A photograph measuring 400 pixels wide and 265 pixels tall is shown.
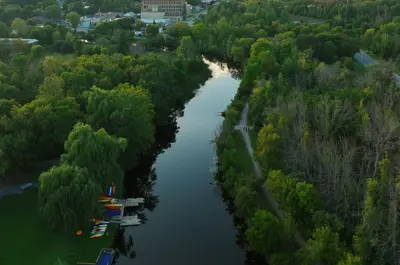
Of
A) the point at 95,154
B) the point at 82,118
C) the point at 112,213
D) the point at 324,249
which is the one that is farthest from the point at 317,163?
the point at 82,118

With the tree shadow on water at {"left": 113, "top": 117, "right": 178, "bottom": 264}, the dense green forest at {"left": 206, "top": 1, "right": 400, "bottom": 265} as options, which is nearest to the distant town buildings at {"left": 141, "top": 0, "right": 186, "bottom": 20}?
the dense green forest at {"left": 206, "top": 1, "right": 400, "bottom": 265}

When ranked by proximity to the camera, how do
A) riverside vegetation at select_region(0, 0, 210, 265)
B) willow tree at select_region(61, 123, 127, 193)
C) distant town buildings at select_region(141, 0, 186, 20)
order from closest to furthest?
riverside vegetation at select_region(0, 0, 210, 265) < willow tree at select_region(61, 123, 127, 193) < distant town buildings at select_region(141, 0, 186, 20)

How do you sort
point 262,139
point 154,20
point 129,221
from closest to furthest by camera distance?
1. point 129,221
2. point 262,139
3. point 154,20

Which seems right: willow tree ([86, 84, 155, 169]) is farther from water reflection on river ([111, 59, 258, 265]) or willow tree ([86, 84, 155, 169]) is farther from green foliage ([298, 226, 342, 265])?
green foliage ([298, 226, 342, 265])

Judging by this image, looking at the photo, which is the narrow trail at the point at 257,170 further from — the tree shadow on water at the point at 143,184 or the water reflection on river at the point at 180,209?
the tree shadow on water at the point at 143,184

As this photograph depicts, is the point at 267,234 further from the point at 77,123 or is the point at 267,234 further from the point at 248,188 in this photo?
the point at 77,123

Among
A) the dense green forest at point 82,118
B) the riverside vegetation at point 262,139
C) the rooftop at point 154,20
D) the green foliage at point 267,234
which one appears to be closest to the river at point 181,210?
the riverside vegetation at point 262,139
